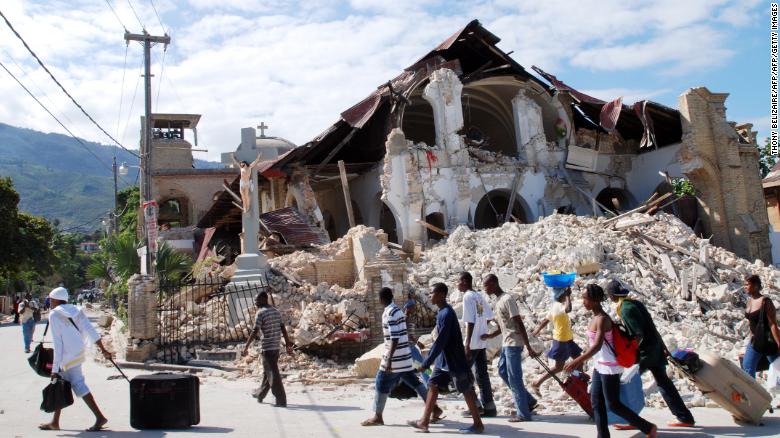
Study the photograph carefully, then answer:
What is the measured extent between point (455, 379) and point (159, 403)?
296cm

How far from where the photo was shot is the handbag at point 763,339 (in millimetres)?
6969

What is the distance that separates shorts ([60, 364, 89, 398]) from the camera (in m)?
6.63

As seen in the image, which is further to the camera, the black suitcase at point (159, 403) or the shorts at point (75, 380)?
the black suitcase at point (159, 403)

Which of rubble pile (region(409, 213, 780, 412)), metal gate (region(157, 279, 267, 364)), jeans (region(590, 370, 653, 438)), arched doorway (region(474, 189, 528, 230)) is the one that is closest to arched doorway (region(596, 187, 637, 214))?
arched doorway (region(474, 189, 528, 230))

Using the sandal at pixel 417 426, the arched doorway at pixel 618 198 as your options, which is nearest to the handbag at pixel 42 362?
the sandal at pixel 417 426

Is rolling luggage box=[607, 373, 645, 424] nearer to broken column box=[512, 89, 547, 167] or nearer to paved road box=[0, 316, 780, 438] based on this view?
paved road box=[0, 316, 780, 438]

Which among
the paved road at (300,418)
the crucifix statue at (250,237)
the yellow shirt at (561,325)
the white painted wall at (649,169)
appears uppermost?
the white painted wall at (649,169)

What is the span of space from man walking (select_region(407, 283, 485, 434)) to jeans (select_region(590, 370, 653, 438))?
46.9 inches

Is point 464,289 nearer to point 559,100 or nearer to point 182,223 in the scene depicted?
point 559,100

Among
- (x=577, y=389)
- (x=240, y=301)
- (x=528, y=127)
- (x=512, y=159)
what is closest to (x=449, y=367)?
(x=577, y=389)

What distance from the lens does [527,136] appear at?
2477 centimetres

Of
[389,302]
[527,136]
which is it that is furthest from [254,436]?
[527,136]

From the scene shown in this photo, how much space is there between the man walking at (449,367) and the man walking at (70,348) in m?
3.26

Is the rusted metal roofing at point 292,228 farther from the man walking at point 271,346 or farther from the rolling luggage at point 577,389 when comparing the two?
the rolling luggage at point 577,389
